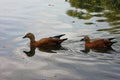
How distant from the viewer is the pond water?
12531 millimetres

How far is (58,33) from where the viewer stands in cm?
1862

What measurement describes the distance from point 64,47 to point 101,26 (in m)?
4.23

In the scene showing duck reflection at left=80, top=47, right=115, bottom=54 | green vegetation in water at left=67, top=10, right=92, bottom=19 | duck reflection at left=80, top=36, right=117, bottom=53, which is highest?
green vegetation in water at left=67, top=10, right=92, bottom=19

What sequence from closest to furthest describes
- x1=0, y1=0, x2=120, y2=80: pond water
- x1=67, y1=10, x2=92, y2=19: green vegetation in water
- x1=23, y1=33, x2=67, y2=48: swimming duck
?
x1=0, y1=0, x2=120, y2=80: pond water
x1=23, y1=33, x2=67, y2=48: swimming duck
x1=67, y1=10, x2=92, y2=19: green vegetation in water

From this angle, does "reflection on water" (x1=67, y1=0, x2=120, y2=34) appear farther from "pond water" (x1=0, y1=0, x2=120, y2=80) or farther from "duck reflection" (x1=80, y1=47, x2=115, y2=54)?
"duck reflection" (x1=80, y1=47, x2=115, y2=54)

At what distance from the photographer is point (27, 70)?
12.9 meters

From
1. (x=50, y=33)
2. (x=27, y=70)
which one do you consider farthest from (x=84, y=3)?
(x=27, y=70)

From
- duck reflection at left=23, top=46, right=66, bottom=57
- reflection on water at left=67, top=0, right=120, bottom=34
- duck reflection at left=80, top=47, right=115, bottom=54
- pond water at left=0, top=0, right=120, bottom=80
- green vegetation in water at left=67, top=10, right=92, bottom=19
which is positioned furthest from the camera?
green vegetation in water at left=67, top=10, right=92, bottom=19

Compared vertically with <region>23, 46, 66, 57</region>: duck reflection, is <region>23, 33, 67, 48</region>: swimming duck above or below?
above

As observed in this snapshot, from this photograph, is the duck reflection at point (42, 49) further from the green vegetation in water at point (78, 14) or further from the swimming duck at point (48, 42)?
the green vegetation in water at point (78, 14)

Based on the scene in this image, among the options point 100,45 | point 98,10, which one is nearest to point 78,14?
point 98,10

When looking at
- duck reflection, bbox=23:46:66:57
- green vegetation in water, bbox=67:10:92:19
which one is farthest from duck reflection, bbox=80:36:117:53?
green vegetation in water, bbox=67:10:92:19

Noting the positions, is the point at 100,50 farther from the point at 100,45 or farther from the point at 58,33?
the point at 58,33

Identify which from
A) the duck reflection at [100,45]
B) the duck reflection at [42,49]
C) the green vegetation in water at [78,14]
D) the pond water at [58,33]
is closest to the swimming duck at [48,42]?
the duck reflection at [42,49]
